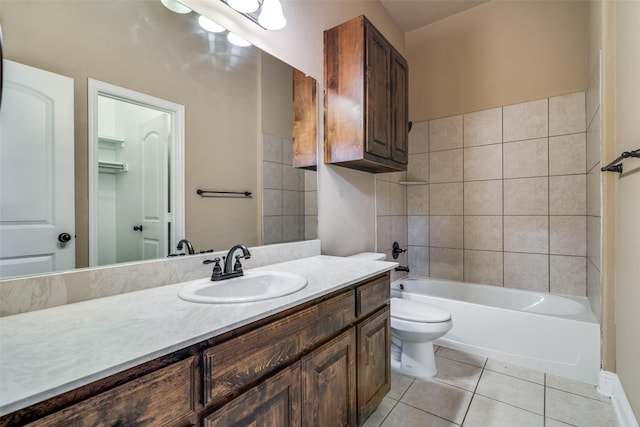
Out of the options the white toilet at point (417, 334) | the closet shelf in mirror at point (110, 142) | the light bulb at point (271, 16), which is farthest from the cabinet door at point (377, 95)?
the closet shelf in mirror at point (110, 142)

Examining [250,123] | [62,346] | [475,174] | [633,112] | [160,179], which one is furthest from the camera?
[475,174]

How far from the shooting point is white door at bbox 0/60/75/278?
0.81m

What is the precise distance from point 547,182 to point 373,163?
5.16 feet

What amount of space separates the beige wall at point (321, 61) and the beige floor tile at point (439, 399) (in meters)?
0.96

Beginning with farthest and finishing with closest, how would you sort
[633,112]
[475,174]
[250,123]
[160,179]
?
[475,174] < [250,123] < [633,112] < [160,179]

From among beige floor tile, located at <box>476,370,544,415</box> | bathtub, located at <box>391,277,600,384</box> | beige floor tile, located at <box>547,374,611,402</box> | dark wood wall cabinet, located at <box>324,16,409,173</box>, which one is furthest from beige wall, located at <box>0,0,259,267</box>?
beige floor tile, located at <box>547,374,611,402</box>

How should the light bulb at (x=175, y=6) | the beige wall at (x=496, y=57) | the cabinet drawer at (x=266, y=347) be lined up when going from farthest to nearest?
1. the beige wall at (x=496, y=57)
2. the light bulb at (x=175, y=6)
3. the cabinet drawer at (x=266, y=347)

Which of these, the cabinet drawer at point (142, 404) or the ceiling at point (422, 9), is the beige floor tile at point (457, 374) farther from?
the ceiling at point (422, 9)

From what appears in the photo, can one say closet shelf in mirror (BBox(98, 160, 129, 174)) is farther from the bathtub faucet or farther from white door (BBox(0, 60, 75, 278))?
the bathtub faucet

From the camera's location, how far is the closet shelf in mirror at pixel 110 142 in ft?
3.25

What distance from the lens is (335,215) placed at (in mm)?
2047

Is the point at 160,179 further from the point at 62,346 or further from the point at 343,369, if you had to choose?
the point at 343,369

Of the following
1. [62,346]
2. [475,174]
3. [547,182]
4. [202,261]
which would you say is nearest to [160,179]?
[202,261]

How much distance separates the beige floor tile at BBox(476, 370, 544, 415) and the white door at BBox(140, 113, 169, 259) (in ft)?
6.31
